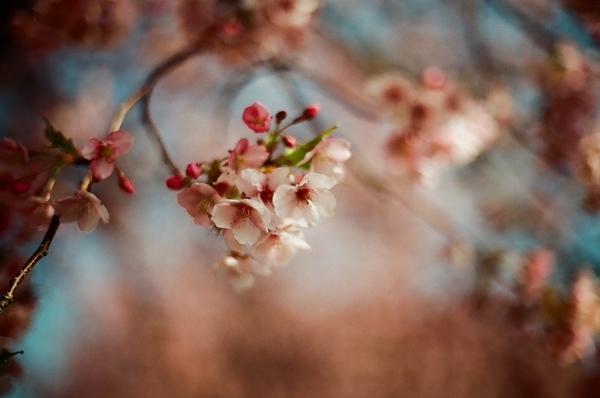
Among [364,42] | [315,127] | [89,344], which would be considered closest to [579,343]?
[315,127]

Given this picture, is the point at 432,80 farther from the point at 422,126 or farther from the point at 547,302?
the point at 547,302

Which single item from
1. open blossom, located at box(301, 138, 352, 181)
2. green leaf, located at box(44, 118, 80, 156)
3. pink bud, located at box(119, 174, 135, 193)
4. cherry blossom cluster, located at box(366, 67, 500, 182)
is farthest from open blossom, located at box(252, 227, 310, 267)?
cherry blossom cluster, located at box(366, 67, 500, 182)

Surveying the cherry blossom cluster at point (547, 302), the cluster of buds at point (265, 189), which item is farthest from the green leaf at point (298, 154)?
the cherry blossom cluster at point (547, 302)

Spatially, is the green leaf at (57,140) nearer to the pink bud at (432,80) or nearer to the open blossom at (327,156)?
the open blossom at (327,156)

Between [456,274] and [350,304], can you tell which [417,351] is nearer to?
[350,304]

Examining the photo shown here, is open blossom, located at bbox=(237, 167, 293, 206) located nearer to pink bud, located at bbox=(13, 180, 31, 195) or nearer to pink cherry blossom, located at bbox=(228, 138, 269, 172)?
pink cherry blossom, located at bbox=(228, 138, 269, 172)

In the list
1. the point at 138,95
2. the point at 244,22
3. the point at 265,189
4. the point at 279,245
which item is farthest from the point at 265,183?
the point at 244,22
